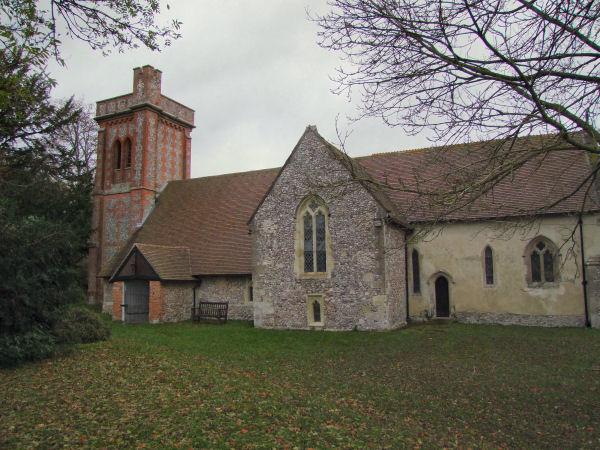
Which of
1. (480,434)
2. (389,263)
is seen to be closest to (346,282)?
(389,263)

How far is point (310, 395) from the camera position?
331 inches

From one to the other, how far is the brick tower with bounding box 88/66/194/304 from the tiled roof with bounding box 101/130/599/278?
133cm

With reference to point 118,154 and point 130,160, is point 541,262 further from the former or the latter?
point 118,154

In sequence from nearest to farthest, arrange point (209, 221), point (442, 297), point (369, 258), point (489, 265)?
point (369, 258), point (489, 265), point (442, 297), point (209, 221)

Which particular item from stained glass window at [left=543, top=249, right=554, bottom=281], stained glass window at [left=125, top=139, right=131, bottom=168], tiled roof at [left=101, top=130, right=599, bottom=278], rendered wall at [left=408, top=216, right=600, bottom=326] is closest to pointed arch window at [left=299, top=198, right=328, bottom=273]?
tiled roof at [left=101, top=130, right=599, bottom=278]

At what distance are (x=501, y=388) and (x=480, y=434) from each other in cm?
253

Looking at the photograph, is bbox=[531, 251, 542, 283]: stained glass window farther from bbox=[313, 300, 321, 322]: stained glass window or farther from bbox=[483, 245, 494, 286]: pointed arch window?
bbox=[313, 300, 321, 322]: stained glass window

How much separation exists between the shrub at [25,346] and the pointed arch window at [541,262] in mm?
16576

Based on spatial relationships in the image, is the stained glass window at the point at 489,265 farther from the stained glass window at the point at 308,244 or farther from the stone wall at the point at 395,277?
the stained glass window at the point at 308,244

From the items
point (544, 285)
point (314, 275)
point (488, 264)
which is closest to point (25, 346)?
point (314, 275)

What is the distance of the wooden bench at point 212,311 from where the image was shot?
19.8 m

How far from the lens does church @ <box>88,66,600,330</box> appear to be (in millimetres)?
16469

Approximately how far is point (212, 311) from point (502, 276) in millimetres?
12438

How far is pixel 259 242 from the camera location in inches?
720
